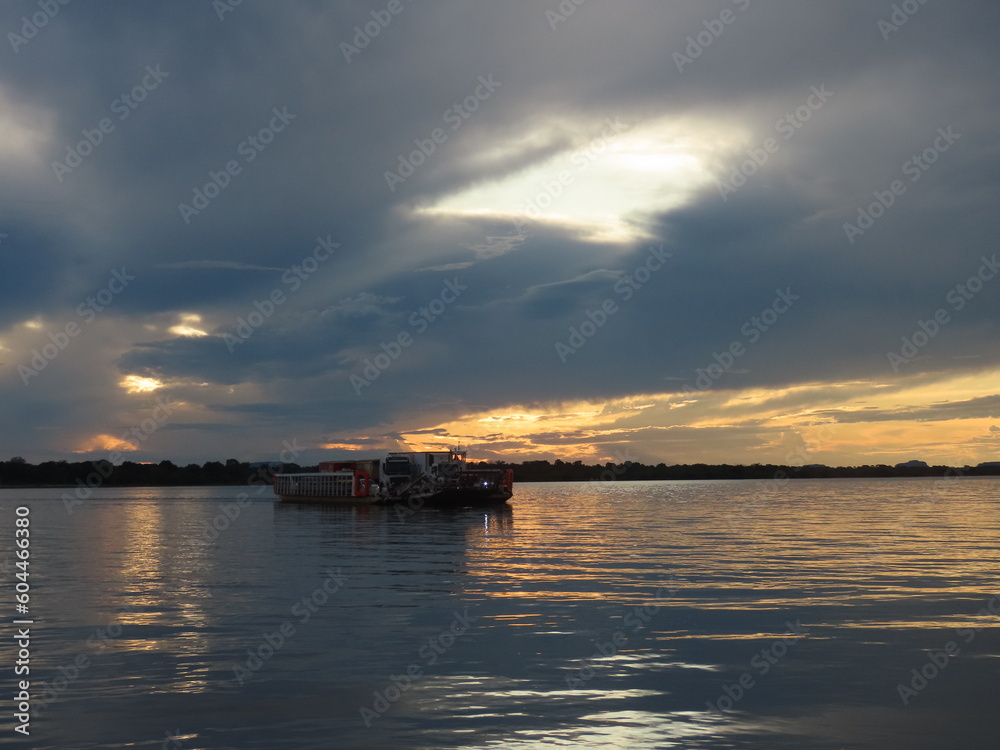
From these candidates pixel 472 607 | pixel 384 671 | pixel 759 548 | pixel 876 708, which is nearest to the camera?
pixel 876 708

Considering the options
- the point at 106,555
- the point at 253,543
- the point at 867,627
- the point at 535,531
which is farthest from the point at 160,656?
the point at 535,531

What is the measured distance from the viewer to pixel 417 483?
418ft

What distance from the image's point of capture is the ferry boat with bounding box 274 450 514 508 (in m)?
126

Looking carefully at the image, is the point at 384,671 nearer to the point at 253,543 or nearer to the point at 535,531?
the point at 253,543

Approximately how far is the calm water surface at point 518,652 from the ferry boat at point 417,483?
76.0m

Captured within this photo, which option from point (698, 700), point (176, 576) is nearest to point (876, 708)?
point (698, 700)

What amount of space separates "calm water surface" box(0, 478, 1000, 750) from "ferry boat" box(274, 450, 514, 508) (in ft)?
249

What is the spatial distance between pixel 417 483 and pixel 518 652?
105715 mm

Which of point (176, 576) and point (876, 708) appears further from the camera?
point (176, 576)

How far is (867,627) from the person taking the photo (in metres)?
26.2

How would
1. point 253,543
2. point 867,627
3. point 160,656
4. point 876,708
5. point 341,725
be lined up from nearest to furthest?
point 341,725, point 876,708, point 160,656, point 867,627, point 253,543

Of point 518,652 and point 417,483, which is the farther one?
point 417,483

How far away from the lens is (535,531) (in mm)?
78375

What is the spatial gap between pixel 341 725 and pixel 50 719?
18.5 feet
